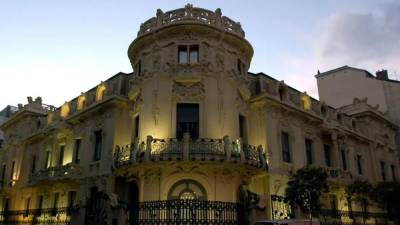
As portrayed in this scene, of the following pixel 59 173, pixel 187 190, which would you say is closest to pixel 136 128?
pixel 187 190

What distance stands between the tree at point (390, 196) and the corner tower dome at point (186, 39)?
531 inches

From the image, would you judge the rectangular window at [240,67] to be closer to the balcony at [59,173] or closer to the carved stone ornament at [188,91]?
the carved stone ornament at [188,91]

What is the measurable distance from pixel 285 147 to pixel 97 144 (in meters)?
12.6

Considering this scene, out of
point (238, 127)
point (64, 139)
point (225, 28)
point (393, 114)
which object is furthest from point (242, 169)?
point (393, 114)

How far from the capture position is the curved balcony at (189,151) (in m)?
19.1

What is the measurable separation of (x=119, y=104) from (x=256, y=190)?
1005 cm

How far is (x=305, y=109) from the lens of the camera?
2827 cm

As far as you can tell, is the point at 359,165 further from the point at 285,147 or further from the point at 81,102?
the point at 81,102

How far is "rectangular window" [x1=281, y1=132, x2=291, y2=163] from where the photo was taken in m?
25.8

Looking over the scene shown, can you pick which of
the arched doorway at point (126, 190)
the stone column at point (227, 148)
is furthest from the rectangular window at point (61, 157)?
the stone column at point (227, 148)

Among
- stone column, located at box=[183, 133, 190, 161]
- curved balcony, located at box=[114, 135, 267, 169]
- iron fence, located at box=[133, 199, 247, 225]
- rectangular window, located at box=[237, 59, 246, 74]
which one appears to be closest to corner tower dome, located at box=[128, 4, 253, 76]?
rectangular window, located at box=[237, 59, 246, 74]

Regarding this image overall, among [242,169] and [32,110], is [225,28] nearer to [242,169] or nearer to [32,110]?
[242,169]

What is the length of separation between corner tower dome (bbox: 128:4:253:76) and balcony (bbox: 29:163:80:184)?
307 inches

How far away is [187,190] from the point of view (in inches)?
816
